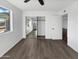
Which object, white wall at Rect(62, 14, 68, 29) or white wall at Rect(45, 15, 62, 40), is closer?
white wall at Rect(45, 15, 62, 40)

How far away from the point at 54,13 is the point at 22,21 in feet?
9.74

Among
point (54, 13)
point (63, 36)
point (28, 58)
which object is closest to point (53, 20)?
point (54, 13)

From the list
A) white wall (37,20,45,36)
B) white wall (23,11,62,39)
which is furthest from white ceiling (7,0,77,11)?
white wall (37,20,45,36)

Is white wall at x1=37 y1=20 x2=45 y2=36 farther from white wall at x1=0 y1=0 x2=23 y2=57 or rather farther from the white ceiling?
white wall at x1=0 y1=0 x2=23 y2=57

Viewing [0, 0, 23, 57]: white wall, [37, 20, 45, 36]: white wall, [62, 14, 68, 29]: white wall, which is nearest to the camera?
[0, 0, 23, 57]: white wall

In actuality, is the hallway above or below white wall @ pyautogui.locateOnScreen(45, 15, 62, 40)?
below

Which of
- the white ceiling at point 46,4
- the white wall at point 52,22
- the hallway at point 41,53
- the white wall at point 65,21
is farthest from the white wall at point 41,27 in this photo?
the hallway at point 41,53

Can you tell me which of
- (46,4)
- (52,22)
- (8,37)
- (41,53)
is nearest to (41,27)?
(52,22)

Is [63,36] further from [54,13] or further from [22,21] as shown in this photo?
[22,21]

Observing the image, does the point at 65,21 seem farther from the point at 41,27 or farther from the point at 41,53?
the point at 41,53

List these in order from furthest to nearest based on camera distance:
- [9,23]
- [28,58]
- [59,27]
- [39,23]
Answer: [39,23]
[59,27]
[9,23]
[28,58]

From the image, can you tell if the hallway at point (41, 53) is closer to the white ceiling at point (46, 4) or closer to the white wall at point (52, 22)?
the white ceiling at point (46, 4)

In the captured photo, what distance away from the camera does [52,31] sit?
9.15 meters

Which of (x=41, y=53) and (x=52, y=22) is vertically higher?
(x=52, y=22)
